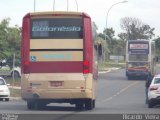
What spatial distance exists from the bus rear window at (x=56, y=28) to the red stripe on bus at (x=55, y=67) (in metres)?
0.97

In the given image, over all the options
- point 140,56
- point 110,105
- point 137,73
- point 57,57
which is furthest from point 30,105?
point 137,73

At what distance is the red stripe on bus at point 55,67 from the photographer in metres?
26.0

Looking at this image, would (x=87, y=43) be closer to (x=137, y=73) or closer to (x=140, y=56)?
(x=140, y=56)

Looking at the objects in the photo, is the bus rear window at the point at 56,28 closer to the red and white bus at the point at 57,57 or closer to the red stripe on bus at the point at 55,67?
the red and white bus at the point at 57,57

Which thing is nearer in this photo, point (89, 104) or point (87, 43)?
point (87, 43)

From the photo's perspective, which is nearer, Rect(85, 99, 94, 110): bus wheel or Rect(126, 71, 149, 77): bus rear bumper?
Rect(85, 99, 94, 110): bus wheel

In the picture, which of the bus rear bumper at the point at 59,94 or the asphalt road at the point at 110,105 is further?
the asphalt road at the point at 110,105

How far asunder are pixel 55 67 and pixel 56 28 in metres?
1.45

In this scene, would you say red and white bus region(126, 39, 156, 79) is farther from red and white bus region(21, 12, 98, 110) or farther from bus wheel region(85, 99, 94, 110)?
red and white bus region(21, 12, 98, 110)

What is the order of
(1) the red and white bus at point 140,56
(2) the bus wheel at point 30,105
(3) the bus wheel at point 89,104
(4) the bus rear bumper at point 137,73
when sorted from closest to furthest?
(3) the bus wheel at point 89,104
(2) the bus wheel at point 30,105
(1) the red and white bus at point 140,56
(4) the bus rear bumper at point 137,73

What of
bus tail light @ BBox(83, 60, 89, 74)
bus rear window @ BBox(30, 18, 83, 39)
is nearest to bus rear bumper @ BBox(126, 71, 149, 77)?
bus rear window @ BBox(30, 18, 83, 39)

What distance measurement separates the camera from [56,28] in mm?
A: 26203

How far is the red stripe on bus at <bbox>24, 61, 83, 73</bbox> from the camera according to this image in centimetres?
2602

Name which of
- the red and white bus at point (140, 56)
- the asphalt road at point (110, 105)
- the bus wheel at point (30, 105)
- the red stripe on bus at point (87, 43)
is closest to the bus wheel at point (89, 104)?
the asphalt road at point (110, 105)
